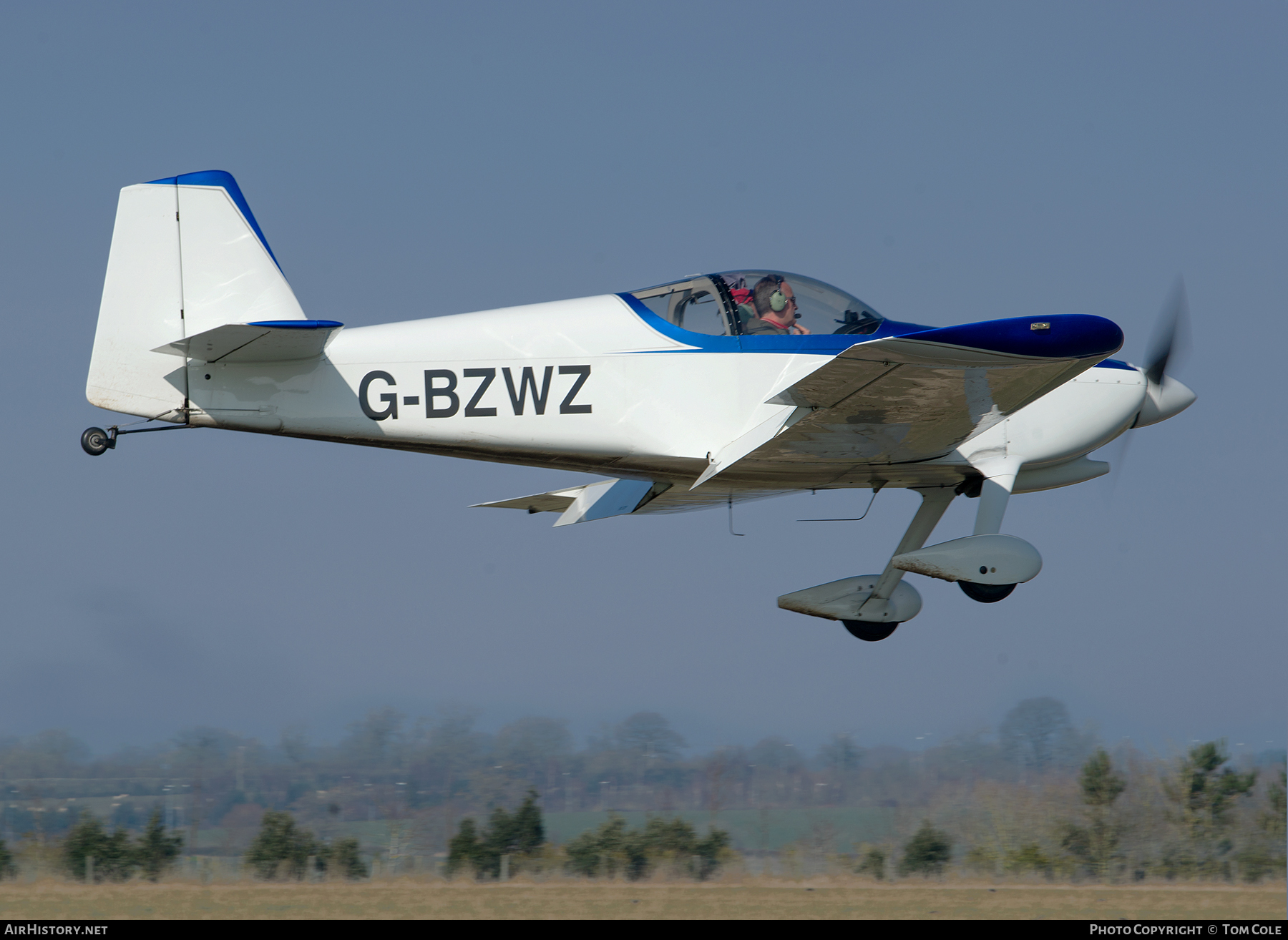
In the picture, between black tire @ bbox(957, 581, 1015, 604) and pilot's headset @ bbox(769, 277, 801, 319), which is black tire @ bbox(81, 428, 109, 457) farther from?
black tire @ bbox(957, 581, 1015, 604)

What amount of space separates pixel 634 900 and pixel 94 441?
461 centimetres

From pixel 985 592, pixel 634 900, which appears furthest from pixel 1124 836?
pixel 634 900

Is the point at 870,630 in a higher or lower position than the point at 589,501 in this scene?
lower

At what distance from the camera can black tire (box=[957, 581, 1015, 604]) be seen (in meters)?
9.60

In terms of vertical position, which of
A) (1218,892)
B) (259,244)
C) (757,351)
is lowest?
(1218,892)

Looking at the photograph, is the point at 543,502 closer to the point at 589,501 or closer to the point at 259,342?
the point at 589,501

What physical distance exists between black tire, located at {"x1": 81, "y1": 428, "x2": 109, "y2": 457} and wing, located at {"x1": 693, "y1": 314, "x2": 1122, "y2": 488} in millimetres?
4046

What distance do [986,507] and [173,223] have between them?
21.0ft

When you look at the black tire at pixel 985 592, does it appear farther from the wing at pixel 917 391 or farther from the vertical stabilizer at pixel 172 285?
the vertical stabilizer at pixel 172 285

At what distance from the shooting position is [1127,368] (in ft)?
33.6

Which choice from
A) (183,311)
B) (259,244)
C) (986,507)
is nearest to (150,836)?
(183,311)

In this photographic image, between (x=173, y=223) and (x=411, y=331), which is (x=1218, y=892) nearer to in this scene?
(x=411, y=331)

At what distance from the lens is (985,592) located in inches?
380
